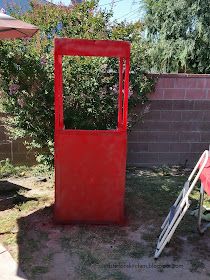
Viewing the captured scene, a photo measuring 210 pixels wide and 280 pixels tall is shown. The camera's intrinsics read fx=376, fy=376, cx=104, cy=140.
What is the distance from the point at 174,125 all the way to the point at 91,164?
8.42 ft

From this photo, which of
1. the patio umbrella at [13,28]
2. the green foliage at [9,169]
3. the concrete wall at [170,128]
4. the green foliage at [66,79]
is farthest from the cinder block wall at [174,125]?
the patio umbrella at [13,28]

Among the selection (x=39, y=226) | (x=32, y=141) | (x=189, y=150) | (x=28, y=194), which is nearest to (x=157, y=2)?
(x=189, y=150)

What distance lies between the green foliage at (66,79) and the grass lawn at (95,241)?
987 mm

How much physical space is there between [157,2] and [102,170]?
863 centimetres

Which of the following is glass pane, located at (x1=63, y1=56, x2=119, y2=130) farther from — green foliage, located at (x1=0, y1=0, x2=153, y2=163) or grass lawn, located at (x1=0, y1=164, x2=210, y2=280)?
grass lawn, located at (x1=0, y1=164, x2=210, y2=280)

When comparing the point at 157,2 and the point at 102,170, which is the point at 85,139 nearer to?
the point at 102,170

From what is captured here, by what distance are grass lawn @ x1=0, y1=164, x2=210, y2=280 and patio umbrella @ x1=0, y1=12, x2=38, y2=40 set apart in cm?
205

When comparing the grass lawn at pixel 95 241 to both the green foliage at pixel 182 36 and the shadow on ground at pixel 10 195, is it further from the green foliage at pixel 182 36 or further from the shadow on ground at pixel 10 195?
the green foliage at pixel 182 36

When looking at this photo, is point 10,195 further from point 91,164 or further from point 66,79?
point 66,79

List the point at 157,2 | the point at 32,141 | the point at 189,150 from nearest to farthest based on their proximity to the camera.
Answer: the point at 32,141 < the point at 189,150 < the point at 157,2

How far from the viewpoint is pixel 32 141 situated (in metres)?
5.86

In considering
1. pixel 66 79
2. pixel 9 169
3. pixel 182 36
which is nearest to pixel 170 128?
pixel 66 79

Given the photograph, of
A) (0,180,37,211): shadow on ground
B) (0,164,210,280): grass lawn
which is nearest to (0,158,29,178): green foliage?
(0,180,37,211): shadow on ground

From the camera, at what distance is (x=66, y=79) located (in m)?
5.29
